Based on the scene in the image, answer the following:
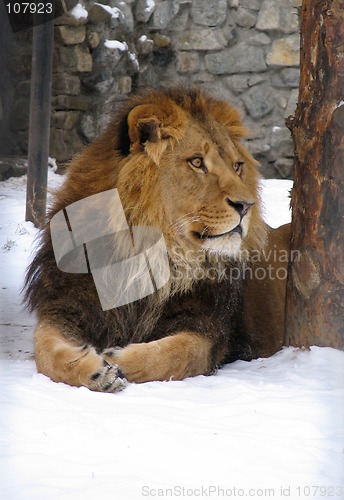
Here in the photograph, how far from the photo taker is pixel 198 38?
8.77 metres

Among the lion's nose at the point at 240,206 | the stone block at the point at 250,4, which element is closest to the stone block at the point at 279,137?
the stone block at the point at 250,4

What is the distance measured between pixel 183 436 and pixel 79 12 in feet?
19.5

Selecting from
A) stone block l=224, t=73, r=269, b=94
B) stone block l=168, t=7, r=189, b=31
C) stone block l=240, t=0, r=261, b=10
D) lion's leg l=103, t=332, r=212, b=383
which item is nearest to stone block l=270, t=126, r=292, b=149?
stone block l=224, t=73, r=269, b=94

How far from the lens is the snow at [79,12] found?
7746mm

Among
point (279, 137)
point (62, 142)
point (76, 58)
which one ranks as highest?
point (76, 58)

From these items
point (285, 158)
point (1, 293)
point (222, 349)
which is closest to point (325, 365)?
point (222, 349)

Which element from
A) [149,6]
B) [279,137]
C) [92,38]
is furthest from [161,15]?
[279,137]

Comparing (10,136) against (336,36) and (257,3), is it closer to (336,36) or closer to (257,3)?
(257,3)

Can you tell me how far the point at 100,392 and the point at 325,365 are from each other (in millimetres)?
990

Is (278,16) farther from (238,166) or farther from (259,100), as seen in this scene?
(238,166)

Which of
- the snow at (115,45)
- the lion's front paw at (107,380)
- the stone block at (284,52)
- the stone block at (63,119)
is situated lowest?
the stone block at (63,119)

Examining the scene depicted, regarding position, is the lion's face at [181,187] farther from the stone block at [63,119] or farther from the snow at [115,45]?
the snow at [115,45]

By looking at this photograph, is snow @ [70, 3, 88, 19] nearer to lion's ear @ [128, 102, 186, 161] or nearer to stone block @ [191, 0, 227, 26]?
stone block @ [191, 0, 227, 26]

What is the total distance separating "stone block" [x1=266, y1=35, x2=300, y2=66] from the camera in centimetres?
877
